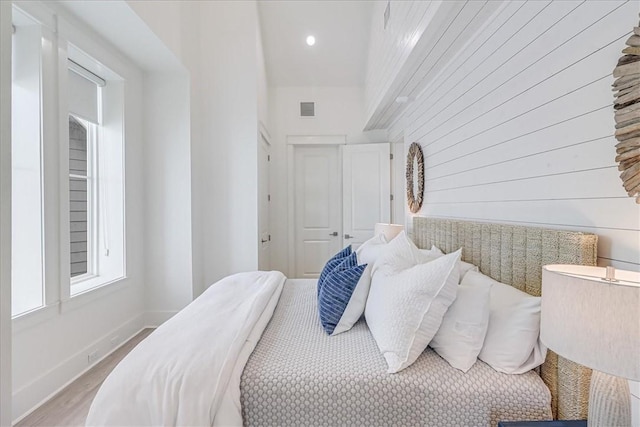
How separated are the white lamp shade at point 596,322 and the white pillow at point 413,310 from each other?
1.55ft

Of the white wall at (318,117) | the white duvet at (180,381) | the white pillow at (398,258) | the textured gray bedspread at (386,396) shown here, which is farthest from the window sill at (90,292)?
the white wall at (318,117)

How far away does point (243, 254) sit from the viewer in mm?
3744

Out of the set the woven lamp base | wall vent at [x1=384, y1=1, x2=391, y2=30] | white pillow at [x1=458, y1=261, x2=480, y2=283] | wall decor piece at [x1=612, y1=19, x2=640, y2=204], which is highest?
wall vent at [x1=384, y1=1, x2=391, y2=30]

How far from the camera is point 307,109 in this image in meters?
4.88

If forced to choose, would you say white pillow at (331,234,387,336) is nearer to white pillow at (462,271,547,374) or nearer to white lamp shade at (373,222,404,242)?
white pillow at (462,271,547,374)

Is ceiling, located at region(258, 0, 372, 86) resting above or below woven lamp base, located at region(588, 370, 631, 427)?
above

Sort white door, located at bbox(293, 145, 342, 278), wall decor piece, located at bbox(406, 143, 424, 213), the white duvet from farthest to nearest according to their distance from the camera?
white door, located at bbox(293, 145, 342, 278) → wall decor piece, located at bbox(406, 143, 424, 213) → the white duvet

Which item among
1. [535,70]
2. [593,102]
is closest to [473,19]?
[535,70]

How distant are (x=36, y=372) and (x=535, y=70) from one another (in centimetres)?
Result: 324

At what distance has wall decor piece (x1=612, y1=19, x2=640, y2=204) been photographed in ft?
3.24

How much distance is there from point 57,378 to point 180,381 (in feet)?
5.64

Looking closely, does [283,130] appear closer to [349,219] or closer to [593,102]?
[349,219]

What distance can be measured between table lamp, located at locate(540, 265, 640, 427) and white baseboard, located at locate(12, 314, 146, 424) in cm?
266

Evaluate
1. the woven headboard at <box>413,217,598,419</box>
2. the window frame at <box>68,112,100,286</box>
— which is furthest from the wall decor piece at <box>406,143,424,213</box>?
the window frame at <box>68,112,100,286</box>
